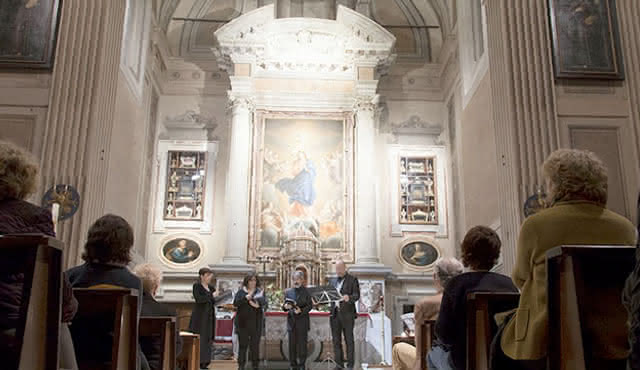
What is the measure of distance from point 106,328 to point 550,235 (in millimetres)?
1934

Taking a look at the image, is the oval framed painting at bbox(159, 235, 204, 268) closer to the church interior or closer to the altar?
the church interior

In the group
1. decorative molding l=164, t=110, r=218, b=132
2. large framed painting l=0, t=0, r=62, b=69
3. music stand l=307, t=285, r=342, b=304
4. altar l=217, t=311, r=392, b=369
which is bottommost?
altar l=217, t=311, r=392, b=369

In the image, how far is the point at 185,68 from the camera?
1368cm

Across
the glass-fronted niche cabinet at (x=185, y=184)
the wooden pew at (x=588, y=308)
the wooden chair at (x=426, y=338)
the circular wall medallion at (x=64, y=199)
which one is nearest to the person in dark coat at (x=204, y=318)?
the circular wall medallion at (x=64, y=199)

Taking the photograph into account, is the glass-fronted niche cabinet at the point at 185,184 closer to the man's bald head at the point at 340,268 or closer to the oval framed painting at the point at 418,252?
the oval framed painting at the point at 418,252

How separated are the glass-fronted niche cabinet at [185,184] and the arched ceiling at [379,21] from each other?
2.11 meters

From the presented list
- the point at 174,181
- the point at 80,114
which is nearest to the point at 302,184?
the point at 174,181

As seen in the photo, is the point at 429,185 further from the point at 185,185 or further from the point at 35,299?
the point at 35,299

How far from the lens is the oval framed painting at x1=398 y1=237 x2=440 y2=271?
12578 millimetres

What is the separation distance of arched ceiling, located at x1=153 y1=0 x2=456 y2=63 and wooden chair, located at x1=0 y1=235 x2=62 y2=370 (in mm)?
12101

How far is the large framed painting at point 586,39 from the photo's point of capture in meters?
7.17

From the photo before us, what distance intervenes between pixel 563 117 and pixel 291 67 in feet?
21.4

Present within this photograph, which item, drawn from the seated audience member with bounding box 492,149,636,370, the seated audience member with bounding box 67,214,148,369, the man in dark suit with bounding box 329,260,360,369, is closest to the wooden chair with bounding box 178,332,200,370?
the seated audience member with bounding box 67,214,148,369

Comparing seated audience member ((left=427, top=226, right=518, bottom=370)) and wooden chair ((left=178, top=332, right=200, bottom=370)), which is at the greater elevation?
seated audience member ((left=427, top=226, right=518, bottom=370))
